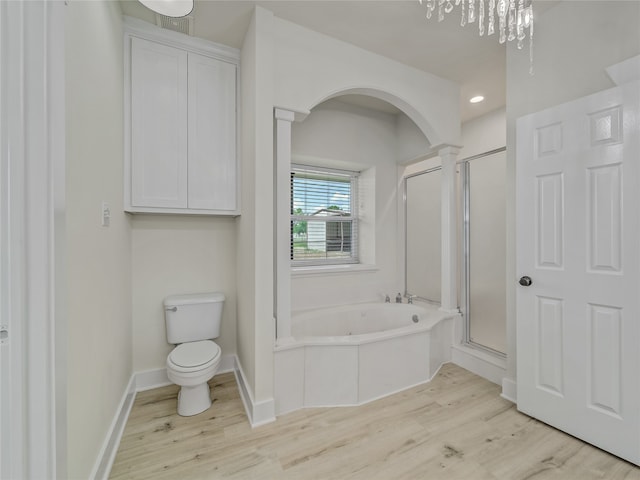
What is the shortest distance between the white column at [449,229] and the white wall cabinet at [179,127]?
1.95 m

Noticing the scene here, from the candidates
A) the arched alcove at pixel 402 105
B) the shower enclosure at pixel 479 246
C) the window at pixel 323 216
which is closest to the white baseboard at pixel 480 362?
the shower enclosure at pixel 479 246

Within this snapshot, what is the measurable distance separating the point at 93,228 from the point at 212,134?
3.85ft

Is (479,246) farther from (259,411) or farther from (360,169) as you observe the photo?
(259,411)

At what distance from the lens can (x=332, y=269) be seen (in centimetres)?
296

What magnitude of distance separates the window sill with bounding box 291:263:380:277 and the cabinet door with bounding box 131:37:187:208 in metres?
1.25

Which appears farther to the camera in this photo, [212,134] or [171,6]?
[212,134]

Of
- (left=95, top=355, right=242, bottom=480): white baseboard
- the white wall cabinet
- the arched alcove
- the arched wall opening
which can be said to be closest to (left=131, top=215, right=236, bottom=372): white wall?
(left=95, top=355, right=242, bottom=480): white baseboard

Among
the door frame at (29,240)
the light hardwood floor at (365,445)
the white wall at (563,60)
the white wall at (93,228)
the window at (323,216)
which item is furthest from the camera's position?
the window at (323,216)

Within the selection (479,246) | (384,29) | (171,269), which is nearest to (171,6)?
(384,29)

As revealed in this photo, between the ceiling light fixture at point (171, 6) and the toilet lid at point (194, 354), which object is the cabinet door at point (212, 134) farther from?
the toilet lid at point (194, 354)

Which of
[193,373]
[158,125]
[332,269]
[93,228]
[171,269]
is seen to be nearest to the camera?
[93,228]

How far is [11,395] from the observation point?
0.71 meters

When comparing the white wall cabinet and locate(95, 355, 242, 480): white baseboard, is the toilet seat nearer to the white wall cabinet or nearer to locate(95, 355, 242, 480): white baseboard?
locate(95, 355, 242, 480): white baseboard

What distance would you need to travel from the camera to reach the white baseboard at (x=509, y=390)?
6.58ft
